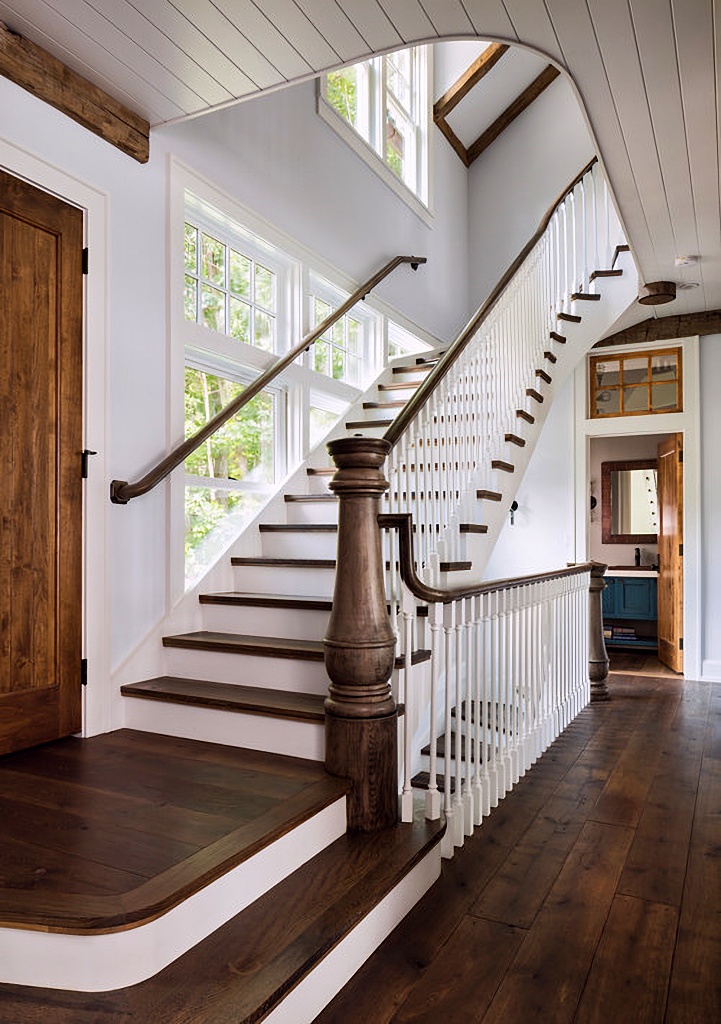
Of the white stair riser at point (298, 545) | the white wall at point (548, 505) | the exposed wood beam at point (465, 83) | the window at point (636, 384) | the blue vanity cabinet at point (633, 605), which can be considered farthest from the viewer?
the blue vanity cabinet at point (633, 605)

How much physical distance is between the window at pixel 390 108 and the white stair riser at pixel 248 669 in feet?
11.7

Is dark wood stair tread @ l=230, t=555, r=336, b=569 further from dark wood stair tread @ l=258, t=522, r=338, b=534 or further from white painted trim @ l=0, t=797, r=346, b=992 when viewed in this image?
white painted trim @ l=0, t=797, r=346, b=992

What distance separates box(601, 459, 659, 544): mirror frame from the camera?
303 inches

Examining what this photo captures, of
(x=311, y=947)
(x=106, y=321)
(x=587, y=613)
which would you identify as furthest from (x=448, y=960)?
(x=587, y=613)

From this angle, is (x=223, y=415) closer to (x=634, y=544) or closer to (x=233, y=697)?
(x=233, y=697)

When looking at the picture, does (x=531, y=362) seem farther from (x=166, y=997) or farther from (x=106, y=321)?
(x=166, y=997)

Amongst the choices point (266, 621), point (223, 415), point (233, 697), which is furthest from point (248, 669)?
point (223, 415)

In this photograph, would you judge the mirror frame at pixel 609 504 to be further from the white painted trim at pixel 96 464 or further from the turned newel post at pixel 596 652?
the white painted trim at pixel 96 464

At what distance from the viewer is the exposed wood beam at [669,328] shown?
5660mm

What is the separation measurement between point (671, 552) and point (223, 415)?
13.8 feet

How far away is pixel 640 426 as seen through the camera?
5949 millimetres

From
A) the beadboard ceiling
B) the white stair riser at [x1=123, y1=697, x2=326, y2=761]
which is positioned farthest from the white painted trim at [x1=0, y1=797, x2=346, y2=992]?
the beadboard ceiling

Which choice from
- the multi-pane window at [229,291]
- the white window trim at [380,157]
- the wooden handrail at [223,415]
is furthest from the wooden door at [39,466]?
the white window trim at [380,157]

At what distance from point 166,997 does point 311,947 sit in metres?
0.33
